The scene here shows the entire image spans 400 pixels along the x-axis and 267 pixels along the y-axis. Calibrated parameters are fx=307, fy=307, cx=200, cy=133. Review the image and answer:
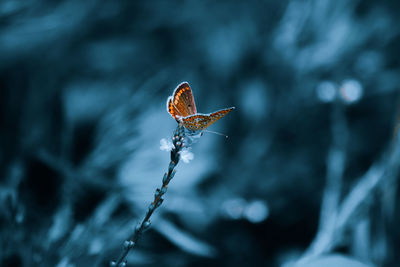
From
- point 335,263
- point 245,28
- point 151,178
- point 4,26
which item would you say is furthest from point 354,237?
point 4,26

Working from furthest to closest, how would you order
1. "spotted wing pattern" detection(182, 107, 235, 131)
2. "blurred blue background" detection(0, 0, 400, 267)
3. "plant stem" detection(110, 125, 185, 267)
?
"blurred blue background" detection(0, 0, 400, 267) < "spotted wing pattern" detection(182, 107, 235, 131) < "plant stem" detection(110, 125, 185, 267)

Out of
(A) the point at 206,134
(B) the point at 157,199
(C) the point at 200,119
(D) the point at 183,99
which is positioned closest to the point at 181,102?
(D) the point at 183,99

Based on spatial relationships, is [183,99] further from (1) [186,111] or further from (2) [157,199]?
(2) [157,199]

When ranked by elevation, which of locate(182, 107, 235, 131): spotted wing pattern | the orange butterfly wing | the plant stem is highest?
the orange butterfly wing

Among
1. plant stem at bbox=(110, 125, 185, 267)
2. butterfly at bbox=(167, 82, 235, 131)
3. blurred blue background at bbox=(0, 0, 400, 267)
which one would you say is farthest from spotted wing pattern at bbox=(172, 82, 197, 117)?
blurred blue background at bbox=(0, 0, 400, 267)

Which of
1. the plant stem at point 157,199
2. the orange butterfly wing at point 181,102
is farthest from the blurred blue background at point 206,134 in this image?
the orange butterfly wing at point 181,102

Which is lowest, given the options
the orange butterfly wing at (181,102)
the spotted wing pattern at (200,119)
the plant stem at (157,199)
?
the plant stem at (157,199)

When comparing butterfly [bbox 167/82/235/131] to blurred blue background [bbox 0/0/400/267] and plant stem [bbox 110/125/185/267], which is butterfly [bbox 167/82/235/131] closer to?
plant stem [bbox 110/125/185/267]

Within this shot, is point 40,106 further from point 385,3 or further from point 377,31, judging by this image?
point 385,3

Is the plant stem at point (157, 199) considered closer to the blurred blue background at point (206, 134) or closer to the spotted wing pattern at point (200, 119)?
the spotted wing pattern at point (200, 119)
